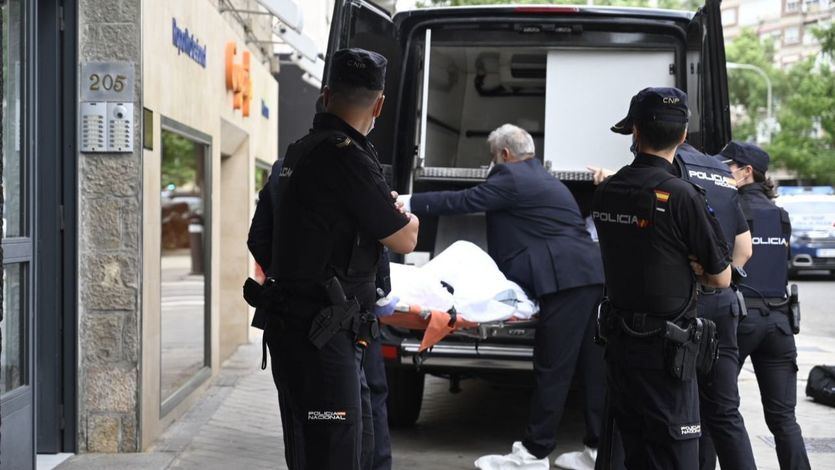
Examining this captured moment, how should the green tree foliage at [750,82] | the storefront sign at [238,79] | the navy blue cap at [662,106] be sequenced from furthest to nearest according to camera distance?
the green tree foliage at [750,82]
the storefront sign at [238,79]
the navy blue cap at [662,106]

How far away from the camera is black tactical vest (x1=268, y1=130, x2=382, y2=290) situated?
12.1 ft

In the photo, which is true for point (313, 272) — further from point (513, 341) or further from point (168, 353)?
point (168, 353)

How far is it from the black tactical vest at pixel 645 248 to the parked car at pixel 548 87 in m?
1.90

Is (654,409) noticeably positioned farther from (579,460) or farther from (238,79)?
(238,79)

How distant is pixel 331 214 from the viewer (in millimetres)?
3674

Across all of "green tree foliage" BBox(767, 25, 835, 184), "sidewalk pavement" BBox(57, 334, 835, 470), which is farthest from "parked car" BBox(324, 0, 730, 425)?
"green tree foliage" BBox(767, 25, 835, 184)

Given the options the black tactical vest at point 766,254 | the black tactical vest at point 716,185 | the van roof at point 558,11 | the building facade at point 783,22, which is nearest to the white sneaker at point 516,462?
the black tactical vest at point 766,254

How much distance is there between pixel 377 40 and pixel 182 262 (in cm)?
276

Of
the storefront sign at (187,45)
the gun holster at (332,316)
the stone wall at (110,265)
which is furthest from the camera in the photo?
the storefront sign at (187,45)

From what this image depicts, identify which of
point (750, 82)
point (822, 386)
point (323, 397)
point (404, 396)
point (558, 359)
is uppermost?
point (750, 82)

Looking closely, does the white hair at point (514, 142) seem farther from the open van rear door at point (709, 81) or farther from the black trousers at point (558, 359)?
the open van rear door at point (709, 81)

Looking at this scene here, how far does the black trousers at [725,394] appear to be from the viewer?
186 inches

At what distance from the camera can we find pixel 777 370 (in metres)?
5.22

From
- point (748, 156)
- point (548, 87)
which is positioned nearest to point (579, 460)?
point (748, 156)
